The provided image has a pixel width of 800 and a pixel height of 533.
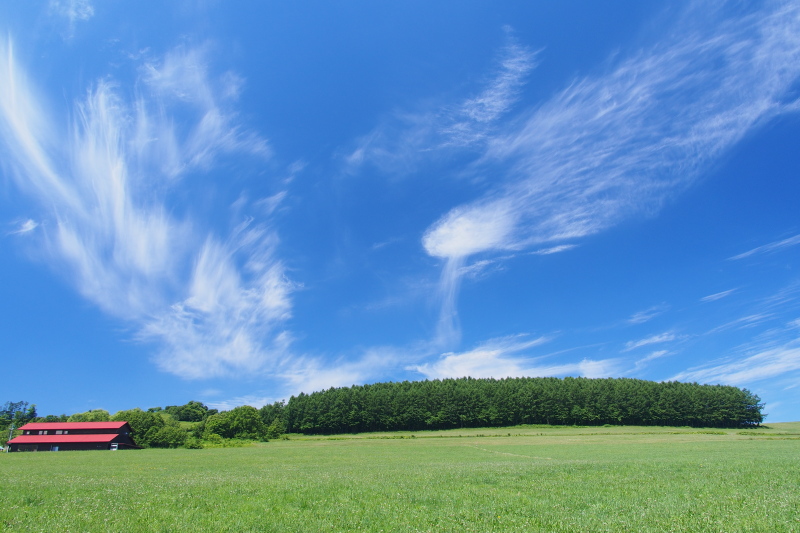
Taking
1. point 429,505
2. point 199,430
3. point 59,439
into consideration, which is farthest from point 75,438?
point 429,505

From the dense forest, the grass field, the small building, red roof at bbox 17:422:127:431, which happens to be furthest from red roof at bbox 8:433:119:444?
the grass field

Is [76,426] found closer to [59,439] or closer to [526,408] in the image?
[59,439]

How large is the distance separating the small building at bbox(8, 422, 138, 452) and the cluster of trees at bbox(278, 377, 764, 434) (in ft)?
206

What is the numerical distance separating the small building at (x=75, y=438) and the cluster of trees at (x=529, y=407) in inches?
2473

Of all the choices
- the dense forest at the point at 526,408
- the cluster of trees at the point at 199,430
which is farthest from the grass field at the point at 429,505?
the dense forest at the point at 526,408

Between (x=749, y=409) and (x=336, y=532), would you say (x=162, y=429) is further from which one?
(x=749, y=409)

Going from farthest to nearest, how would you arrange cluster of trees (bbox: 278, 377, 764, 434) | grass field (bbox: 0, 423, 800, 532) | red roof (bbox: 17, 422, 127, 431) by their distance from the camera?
1. cluster of trees (bbox: 278, 377, 764, 434)
2. red roof (bbox: 17, 422, 127, 431)
3. grass field (bbox: 0, 423, 800, 532)

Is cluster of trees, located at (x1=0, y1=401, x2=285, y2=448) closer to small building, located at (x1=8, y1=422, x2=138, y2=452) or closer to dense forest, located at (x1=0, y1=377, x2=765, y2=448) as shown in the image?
small building, located at (x1=8, y1=422, x2=138, y2=452)

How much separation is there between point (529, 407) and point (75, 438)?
136762 millimetres

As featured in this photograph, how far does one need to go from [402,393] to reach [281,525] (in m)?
149

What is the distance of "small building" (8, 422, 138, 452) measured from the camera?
101m

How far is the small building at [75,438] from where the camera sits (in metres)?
101

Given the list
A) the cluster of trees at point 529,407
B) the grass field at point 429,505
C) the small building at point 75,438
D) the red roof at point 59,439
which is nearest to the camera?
the grass field at point 429,505

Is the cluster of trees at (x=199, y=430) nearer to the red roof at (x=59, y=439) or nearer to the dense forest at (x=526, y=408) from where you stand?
the red roof at (x=59, y=439)
